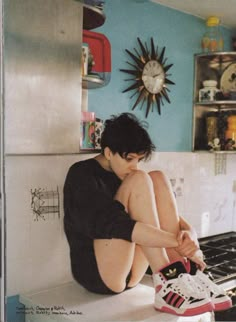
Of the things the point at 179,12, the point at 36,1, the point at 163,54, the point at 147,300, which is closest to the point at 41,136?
the point at 36,1

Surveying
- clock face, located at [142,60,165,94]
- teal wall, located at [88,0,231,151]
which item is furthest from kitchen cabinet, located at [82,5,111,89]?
clock face, located at [142,60,165,94]

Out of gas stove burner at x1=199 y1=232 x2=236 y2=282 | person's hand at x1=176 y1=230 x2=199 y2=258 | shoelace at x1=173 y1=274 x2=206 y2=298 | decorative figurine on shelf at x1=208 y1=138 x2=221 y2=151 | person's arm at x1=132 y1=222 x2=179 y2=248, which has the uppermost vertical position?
decorative figurine on shelf at x1=208 y1=138 x2=221 y2=151

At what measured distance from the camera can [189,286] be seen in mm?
758

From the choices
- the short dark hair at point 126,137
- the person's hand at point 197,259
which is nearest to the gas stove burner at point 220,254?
the person's hand at point 197,259

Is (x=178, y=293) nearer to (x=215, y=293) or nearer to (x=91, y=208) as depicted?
(x=215, y=293)

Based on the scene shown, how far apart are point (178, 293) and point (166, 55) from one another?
2.50ft

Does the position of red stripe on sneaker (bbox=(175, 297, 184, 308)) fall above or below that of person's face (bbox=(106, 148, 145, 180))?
below

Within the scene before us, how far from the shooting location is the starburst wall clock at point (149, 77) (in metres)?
1.16

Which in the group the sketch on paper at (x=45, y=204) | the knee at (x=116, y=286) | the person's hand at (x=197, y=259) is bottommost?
the knee at (x=116, y=286)

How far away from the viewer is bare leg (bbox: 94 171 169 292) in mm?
811

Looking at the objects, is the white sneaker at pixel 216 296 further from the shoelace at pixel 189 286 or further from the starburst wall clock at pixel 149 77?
the starburst wall clock at pixel 149 77

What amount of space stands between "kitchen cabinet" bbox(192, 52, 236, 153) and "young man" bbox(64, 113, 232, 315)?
51 centimetres

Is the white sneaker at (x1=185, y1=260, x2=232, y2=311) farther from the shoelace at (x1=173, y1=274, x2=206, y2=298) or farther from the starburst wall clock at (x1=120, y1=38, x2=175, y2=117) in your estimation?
the starburst wall clock at (x1=120, y1=38, x2=175, y2=117)

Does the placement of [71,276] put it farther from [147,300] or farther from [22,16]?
[22,16]
